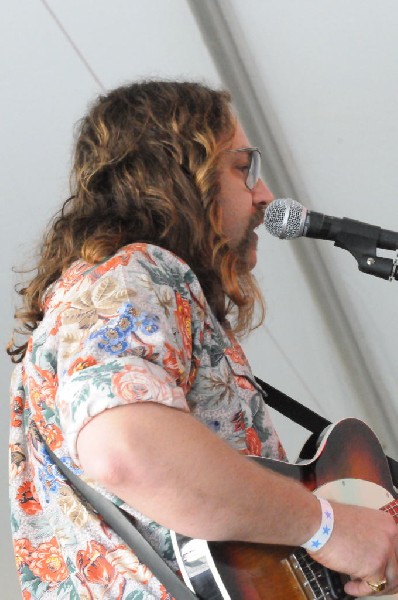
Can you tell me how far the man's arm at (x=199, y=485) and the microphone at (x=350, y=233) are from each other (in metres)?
0.32

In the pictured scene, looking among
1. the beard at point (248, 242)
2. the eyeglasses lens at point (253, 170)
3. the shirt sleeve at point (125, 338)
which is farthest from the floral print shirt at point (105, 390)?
the eyeglasses lens at point (253, 170)

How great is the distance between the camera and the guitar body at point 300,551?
3.39 feet

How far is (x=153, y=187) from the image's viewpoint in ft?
4.23

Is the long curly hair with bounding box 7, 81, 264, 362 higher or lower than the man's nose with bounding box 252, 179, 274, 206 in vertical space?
higher

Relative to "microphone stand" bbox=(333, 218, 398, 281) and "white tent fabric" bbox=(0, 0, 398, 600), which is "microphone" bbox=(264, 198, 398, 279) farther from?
"white tent fabric" bbox=(0, 0, 398, 600)

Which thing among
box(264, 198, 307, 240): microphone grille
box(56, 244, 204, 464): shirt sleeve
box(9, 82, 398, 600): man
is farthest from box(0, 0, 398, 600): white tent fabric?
box(56, 244, 204, 464): shirt sleeve

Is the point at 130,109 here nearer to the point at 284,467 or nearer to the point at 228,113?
the point at 228,113

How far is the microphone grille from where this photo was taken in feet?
4.07

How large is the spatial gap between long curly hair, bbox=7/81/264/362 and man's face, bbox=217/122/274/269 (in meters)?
0.02

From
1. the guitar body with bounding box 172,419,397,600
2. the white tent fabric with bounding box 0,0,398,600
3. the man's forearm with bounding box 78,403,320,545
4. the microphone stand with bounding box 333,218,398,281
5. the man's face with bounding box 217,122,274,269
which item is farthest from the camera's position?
the white tent fabric with bounding box 0,0,398,600

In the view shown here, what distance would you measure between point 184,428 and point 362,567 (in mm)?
306

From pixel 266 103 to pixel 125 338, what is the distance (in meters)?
1.27

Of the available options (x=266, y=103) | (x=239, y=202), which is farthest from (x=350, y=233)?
(x=266, y=103)

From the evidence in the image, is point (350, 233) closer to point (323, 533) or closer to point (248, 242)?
point (248, 242)
